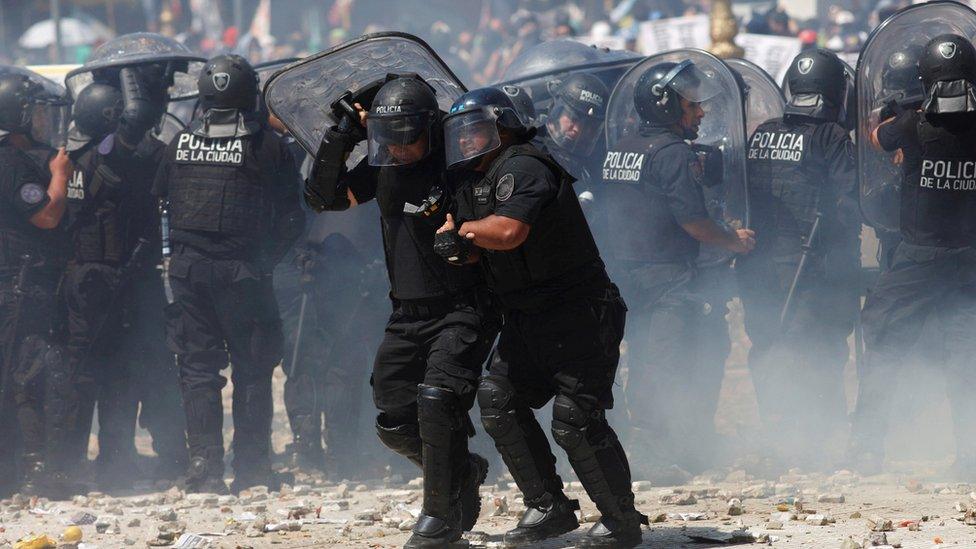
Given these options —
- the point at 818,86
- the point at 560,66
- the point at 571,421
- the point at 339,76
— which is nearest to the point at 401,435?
the point at 571,421

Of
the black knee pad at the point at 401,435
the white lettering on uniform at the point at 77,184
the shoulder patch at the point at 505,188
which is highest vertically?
the white lettering on uniform at the point at 77,184

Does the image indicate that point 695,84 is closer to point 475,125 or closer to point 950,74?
point 950,74

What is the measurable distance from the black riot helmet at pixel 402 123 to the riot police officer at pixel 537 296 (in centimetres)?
18

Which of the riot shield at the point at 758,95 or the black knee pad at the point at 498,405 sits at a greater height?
the riot shield at the point at 758,95

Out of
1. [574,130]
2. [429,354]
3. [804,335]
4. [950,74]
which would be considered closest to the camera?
[429,354]

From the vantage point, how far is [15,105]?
7.45m

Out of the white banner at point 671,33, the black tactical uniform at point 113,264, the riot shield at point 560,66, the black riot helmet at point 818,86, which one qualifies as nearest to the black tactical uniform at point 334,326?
the black tactical uniform at point 113,264

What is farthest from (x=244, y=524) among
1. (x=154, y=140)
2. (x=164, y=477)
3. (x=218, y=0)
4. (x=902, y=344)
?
(x=218, y=0)

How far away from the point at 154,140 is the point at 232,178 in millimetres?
800

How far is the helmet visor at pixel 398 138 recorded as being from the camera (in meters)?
5.04

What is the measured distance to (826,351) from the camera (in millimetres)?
7879

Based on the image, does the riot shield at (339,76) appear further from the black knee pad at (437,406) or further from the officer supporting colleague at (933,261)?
the officer supporting colleague at (933,261)

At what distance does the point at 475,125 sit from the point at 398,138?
0.35 metres

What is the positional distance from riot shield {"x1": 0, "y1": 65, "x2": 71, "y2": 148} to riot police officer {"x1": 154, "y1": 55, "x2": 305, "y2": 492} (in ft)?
2.80
